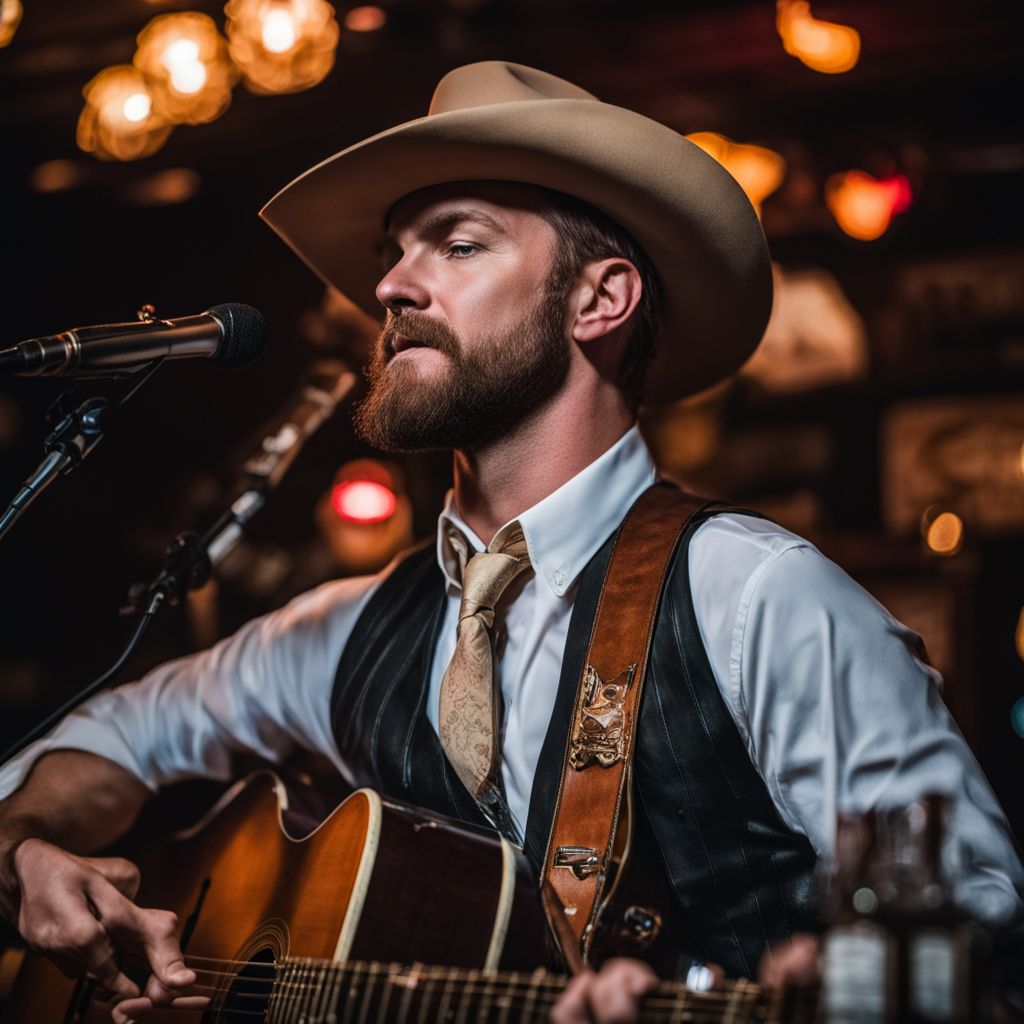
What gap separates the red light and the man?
2.41 m

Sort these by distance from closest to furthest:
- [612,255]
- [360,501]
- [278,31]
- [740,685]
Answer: [740,685]
[612,255]
[278,31]
[360,501]

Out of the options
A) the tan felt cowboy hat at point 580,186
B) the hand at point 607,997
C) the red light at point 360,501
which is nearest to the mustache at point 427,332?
the tan felt cowboy hat at point 580,186

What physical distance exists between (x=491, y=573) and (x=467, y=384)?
15.2 inches

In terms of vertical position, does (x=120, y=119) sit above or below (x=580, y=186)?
above

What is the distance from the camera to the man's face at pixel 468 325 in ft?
7.89

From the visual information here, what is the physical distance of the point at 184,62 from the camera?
13.3ft

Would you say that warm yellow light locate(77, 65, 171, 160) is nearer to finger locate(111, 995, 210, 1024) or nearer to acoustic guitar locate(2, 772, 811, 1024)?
acoustic guitar locate(2, 772, 811, 1024)

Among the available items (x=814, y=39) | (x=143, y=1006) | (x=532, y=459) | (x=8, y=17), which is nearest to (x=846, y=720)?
(x=532, y=459)

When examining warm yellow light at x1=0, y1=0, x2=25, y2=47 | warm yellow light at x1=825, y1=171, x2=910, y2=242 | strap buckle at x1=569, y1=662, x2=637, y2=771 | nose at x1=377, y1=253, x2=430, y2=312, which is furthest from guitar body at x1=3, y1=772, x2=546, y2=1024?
warm yellow light at x1=825, y1=171, x2=910, y2=242

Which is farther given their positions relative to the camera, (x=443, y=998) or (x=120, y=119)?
(x=120, y=119)

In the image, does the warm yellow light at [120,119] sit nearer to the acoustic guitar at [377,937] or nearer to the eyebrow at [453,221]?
the eyebrow at [453,221]

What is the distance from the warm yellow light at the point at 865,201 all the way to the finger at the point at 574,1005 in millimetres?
3849

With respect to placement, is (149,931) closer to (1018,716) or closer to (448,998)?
(448,998)

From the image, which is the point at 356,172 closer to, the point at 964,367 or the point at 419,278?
the point at 419,278
